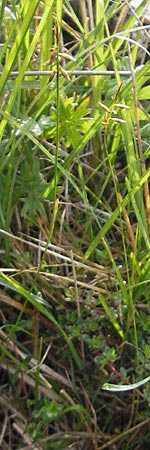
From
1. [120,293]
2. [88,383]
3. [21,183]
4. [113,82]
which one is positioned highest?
[113,82]

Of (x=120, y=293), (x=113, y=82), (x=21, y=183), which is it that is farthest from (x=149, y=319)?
(x=113, y=82)

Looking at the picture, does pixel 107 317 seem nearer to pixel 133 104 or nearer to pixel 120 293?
pixel 120 293

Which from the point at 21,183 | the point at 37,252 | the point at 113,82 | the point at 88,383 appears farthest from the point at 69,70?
the point at 88,383

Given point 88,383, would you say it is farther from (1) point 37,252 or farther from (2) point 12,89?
(2) point 12,89

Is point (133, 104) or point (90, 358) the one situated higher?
point (133, 104)

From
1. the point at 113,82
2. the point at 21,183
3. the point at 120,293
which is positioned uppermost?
A: the point at 113,82

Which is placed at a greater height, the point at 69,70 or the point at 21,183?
the point at 69,70
